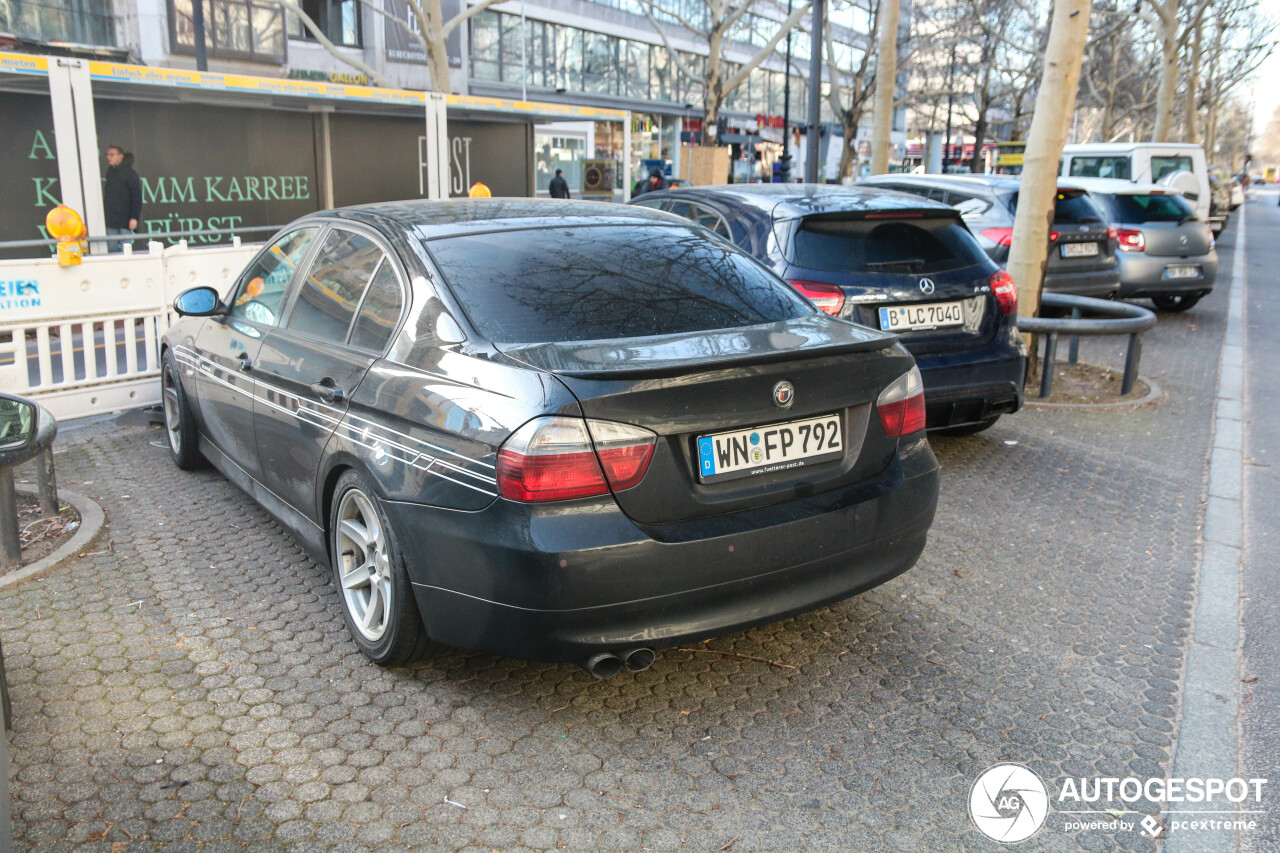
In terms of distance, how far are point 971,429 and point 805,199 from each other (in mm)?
1950

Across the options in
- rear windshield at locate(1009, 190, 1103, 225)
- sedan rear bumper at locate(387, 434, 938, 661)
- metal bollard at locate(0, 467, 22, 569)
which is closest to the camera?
sedan rear bumper at locate(387, 434, 938, 661)

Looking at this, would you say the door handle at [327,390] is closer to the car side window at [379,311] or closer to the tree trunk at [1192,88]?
the car side window at [379,311]

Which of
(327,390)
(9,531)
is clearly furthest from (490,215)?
(9,531)

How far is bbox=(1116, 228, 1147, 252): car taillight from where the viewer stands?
506 inches

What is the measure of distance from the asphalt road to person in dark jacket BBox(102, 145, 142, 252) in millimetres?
13103

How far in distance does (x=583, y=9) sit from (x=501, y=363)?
4426 centimetres

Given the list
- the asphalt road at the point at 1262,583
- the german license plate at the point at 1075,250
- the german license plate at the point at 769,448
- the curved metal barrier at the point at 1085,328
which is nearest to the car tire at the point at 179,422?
the german license plate at the point at 769,448

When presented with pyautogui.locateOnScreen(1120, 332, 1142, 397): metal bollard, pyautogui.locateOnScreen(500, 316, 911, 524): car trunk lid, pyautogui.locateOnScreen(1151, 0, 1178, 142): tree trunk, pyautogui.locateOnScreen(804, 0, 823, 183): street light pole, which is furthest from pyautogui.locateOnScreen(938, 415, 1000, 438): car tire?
pyautogui.locateOnScreen(1151, 0, 1178, 142): tree trunk

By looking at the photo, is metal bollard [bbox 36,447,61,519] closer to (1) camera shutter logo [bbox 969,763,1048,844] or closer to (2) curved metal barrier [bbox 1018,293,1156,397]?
(1) camera shutter logo [bbox 969,763,1048,844]

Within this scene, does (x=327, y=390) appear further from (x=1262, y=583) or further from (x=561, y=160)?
(x=561, y=160)

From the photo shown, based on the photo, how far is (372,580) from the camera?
362 centimetres

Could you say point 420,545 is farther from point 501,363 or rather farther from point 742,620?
point 742,620

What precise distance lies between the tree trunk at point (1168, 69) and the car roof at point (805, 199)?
88.7ft

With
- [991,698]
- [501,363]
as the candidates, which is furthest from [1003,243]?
[501,363]
